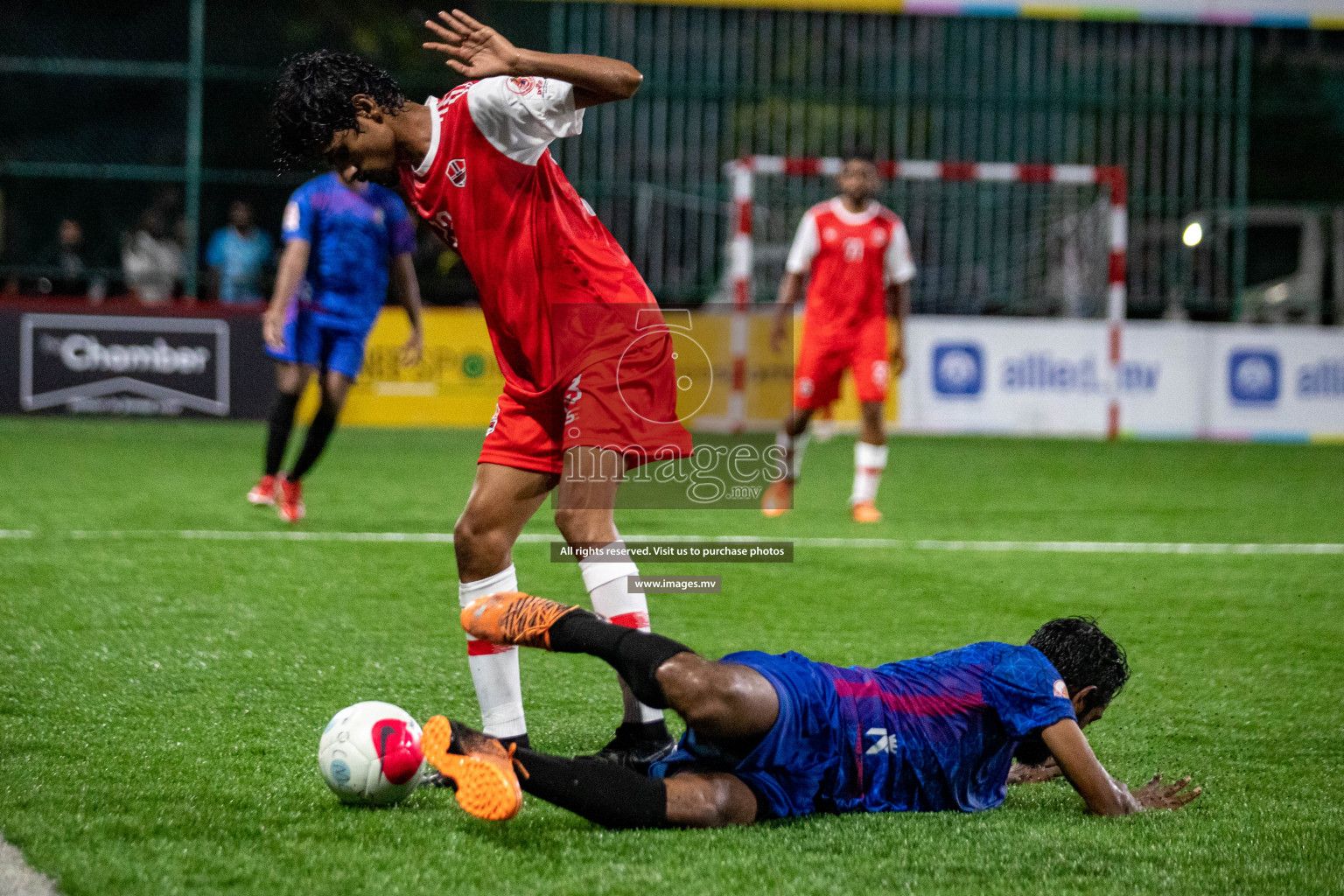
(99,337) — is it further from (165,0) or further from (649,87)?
(649,87)

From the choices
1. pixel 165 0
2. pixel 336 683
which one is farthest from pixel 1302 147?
pixel 336 683

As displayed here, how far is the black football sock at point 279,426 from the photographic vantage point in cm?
844

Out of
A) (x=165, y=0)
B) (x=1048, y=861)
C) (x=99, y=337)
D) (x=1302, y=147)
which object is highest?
(x=165, y=0)

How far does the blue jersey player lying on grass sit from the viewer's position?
9.90 feet

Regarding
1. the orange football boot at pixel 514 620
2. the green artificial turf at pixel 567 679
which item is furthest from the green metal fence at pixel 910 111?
the orange football boot at pixel 514 620

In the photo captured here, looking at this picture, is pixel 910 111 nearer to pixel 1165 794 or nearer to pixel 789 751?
pixel 1165 794

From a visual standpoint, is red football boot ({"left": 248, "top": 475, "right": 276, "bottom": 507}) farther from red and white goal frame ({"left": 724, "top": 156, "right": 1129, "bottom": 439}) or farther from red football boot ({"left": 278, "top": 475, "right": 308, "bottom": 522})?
red and white goal frame ({"left": 724, "top": 156, "right": 1129, "bottom": 439})

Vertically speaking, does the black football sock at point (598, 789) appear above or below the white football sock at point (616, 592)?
below

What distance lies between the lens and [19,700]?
414cm

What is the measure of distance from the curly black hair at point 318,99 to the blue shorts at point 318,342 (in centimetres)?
477

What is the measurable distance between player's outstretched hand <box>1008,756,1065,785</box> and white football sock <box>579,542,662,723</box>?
3.03ft

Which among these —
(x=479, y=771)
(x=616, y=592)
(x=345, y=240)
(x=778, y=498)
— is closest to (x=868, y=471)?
(x=778, y=498)

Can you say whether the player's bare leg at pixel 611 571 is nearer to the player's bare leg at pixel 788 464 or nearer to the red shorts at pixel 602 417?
the red shorts at pixel 602 417

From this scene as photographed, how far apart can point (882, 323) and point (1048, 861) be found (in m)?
6.43
